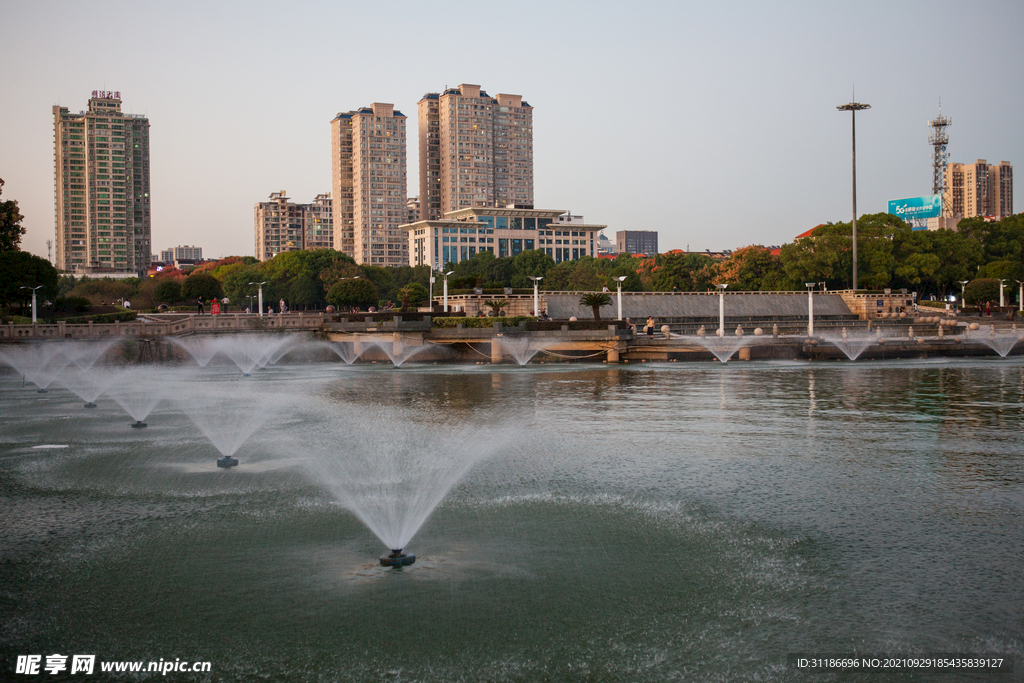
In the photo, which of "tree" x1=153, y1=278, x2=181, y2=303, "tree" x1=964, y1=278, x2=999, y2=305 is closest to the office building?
"tree" x1=153, y1=278, x2=181, y2=303

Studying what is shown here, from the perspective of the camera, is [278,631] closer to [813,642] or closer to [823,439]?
[813,642]

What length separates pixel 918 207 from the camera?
13675 cm

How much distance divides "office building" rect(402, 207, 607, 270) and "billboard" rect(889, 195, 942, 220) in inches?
2657

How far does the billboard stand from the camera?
134 metres

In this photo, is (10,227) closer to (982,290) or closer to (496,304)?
(496,304)

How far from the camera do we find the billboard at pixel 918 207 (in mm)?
133750

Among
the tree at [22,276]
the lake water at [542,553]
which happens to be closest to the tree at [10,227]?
the tree at [22,276]

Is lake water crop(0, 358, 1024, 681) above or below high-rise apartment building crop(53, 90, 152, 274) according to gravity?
below

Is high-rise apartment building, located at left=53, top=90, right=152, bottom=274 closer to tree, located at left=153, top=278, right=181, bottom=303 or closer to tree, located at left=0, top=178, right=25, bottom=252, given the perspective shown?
tree, located at left=153, top=278, right=181, bottom=303

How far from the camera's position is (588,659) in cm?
821

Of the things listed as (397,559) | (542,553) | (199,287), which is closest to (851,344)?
(542,553)

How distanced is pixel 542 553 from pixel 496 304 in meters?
54.7

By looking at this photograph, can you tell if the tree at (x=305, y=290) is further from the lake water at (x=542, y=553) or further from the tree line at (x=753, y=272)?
the lake water at (x=542, y=553)

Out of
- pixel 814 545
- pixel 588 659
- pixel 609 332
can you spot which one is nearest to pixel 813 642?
pixel 588 659
